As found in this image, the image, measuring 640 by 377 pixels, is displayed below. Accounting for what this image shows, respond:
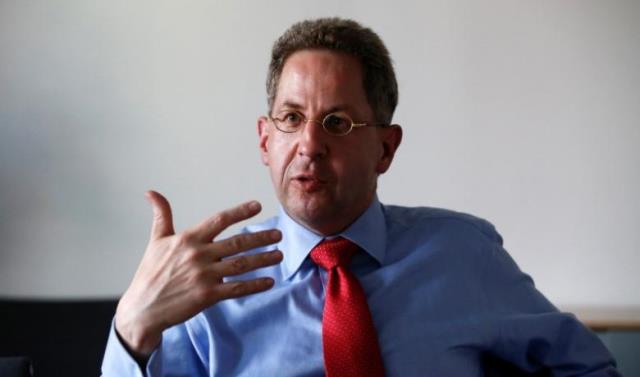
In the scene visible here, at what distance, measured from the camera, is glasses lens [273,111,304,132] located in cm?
147

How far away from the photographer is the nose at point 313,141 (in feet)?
4.67

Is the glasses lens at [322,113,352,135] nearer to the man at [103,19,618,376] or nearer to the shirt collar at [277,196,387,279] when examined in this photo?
the man at [103,19,618,376]

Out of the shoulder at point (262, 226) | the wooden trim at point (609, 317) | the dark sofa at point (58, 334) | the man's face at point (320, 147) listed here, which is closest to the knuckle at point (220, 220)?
the man's face at point (320, 147)

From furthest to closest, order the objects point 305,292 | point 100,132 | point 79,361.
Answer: point 100,132 < point 79,361 < point 305,292

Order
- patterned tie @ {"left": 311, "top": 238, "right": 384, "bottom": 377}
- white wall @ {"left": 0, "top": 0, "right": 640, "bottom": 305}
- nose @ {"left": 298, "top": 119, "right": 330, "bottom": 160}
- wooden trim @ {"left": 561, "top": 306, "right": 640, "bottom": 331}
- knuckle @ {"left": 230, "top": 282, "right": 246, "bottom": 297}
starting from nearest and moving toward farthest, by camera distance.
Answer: knuckle @ {"left": 230, "top": 282, "right": 246, "bottom": 297} < patterned tie @ {"left": 311, "top": 238, "right": 384, "bottom": 377} < nose @ {"left": 298, "top": 119, "right": 330, "bottom": 160} < wooden trim @ {"left": 561, "top": 306, "right": 640, "bottom": 331} < white wall @ {"left": 0, "top": 0, "right": 640, "bottom": 305}

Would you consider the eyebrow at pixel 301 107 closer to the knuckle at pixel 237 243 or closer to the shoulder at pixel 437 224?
the shoulder at pixel 437 224

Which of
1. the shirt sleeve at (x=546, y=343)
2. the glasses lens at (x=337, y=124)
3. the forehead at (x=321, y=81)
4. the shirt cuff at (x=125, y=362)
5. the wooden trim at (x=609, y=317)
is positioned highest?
the forehead at (x=321, y=81)

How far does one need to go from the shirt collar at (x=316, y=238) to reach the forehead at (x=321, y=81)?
0.23 m

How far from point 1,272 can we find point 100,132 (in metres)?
0.50

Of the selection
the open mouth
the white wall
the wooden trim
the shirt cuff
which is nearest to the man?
the open mouth

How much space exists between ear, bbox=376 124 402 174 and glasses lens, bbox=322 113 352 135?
13cm

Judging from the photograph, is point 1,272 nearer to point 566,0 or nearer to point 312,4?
point 312,4

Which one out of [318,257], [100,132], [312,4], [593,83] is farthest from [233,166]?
[593,83]

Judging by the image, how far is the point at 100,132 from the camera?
7.32ft
